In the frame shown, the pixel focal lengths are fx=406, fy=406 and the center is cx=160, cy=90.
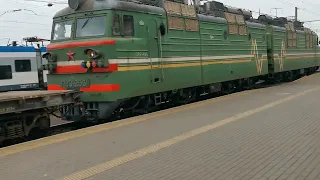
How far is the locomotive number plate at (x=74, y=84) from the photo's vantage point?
1014 centimetres

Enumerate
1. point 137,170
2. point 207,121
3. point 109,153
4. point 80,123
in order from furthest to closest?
point 80,123 → point 207,121 → point 109,153 → point 137,170

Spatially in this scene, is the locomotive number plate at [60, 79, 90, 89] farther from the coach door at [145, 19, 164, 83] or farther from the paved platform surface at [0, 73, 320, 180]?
the coach door at [145, 19, 164, 83]

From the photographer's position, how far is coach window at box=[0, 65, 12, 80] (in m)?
21.4

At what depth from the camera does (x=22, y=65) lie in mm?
22719

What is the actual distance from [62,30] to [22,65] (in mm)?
12762

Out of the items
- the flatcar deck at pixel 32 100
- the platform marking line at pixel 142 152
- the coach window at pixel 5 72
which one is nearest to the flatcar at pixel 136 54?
the flatcar deck at pixel 32 100

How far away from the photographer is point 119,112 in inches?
420

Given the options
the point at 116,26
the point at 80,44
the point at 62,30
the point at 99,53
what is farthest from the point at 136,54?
the point at 62,30

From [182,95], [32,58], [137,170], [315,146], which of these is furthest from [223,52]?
[32,58]

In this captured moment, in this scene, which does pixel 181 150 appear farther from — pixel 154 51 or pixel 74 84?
pixel 154 51

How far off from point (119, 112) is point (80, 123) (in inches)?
57.1

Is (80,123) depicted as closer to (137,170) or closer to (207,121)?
(207,121)

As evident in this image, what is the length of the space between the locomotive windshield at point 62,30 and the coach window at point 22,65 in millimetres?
12072

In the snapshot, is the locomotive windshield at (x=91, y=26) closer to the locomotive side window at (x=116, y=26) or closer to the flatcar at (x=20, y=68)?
Answer: the locomotive side window at (x=116, y=26)
